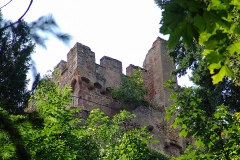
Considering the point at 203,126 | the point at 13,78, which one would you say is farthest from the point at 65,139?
the point at 203,126

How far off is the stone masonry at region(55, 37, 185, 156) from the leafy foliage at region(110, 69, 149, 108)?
0.32 m

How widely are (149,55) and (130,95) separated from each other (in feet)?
13.3

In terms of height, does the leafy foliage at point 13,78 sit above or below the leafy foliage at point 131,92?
below

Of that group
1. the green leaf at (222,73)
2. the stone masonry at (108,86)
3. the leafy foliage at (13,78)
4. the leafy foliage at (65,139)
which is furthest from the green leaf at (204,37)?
the stone masonry at (108,86)

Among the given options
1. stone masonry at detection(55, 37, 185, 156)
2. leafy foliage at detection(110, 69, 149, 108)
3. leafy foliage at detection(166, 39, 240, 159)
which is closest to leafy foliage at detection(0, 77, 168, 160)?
leafy foliage at detection(166, 39, 240, 159)

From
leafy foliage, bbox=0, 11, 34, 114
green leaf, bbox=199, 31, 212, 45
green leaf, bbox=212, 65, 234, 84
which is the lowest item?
green leaf, bbox=212, 65, 234, 84

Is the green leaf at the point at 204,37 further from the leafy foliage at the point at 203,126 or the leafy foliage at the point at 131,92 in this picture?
the leafy foliage at the point at 131,92

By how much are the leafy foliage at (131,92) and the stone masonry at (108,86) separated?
319 millimetres

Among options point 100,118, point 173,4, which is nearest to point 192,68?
point 100,118

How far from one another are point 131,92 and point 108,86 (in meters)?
1.27

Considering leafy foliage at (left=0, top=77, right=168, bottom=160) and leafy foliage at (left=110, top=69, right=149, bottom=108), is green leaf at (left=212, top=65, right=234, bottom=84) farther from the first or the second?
leafy foliage at (left=110, top=69, right=149, bottom=108)

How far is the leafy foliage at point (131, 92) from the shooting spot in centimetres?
1770

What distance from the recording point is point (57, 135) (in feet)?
26.4

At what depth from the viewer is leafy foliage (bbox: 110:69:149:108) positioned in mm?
17703
